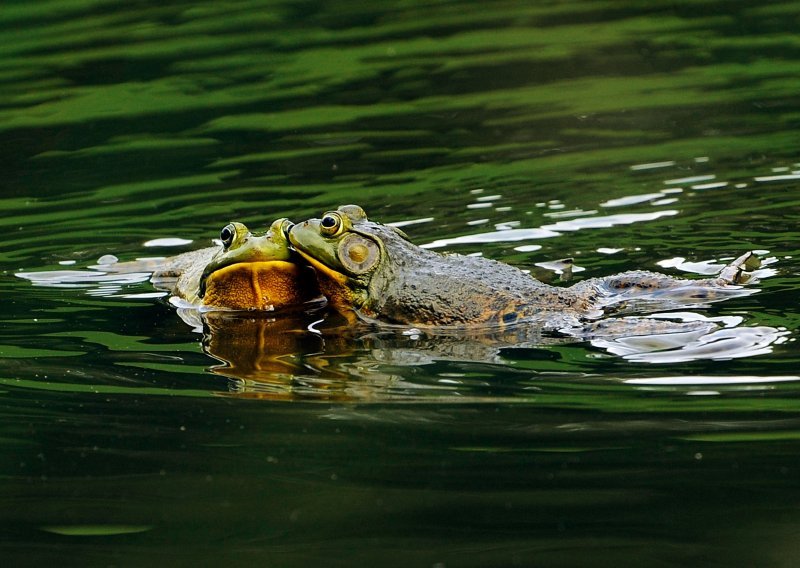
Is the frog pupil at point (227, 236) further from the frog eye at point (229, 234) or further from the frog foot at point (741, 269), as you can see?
the frog foot at point (741, 269)

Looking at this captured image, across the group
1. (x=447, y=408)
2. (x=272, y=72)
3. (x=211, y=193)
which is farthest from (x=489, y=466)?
(x=272, y=72)

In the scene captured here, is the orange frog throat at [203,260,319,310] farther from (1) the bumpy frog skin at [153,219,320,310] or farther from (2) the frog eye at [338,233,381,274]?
(2) the frog eye at [338,233,381,274]

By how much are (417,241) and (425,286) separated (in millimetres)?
2618

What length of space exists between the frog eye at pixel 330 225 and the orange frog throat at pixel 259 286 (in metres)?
0.44

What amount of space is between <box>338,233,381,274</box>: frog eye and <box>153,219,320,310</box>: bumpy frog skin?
471mm

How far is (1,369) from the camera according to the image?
25.2ft

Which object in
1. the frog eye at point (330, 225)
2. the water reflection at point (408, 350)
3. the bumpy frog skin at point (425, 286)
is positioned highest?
the frog eye at point (330, 225)

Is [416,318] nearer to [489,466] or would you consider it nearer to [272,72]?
[489,466]

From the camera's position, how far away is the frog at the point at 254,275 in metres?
8.59

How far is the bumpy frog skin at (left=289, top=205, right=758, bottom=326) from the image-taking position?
26.9 ft

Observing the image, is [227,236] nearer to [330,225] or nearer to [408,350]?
[330,225]

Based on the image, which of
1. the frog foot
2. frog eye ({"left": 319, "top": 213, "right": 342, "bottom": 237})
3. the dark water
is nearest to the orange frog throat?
the dark water

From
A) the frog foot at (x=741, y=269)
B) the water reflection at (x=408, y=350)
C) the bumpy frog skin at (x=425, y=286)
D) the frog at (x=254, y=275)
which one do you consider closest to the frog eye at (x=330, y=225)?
the bumpy frog skin at (x=425, y=286)

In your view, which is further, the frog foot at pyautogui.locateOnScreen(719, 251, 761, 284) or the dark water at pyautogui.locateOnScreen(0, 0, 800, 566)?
the frog foot at pyautogui.locateOnScreen(719, 251, 761, 284)
